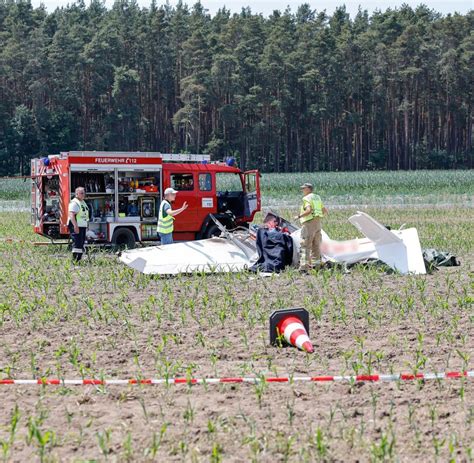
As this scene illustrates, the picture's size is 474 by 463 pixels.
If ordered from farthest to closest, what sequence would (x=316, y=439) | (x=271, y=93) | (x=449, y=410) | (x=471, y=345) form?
(x=271, y=93) → (x=471, y=345) → (x=449, y=410) → (x=316, y=439)

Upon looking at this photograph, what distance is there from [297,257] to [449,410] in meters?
9.75

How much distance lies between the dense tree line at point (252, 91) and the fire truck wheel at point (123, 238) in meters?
65.6

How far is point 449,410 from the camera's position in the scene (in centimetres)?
644

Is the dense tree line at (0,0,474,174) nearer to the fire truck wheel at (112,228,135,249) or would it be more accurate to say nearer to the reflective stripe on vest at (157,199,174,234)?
the fire truck wheel at (112,228,135,249)

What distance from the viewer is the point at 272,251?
622 inches

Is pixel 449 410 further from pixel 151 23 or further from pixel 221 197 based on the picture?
pixel 151 23

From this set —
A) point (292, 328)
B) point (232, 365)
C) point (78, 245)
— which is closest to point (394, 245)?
point (78, 245)

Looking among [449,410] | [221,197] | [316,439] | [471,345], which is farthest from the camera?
[221,197]

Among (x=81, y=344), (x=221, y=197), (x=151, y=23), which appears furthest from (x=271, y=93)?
(x=81, y=344)

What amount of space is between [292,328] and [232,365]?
Answer: 100 centimetres

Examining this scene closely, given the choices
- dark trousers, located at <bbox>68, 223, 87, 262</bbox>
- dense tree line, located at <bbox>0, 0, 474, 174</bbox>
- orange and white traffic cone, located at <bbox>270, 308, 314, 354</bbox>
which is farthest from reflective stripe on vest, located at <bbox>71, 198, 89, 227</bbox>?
dense tree line, located at <bbox>0, 0, 474, 174</bbox>

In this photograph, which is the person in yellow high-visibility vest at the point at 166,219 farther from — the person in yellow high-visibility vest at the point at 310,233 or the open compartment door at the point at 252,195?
the open compartment door at the point at 252,195

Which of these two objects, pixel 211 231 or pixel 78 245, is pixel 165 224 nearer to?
pixel 78 245

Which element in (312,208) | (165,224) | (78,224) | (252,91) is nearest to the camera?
(312,208)
